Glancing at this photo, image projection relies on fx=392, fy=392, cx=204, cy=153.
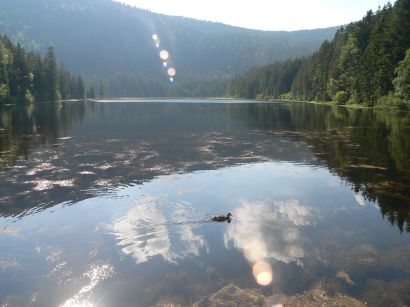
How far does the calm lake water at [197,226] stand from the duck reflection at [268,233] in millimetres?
81

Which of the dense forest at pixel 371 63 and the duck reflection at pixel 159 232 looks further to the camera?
the dense forest at pixel 371 63

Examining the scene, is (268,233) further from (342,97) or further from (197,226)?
(342,97)

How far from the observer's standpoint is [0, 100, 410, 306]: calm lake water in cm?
1355

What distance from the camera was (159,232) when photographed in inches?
709

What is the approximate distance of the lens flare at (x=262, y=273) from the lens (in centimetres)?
Result: 1376

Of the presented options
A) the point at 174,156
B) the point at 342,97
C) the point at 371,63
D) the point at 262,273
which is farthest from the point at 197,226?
the point at 342,97

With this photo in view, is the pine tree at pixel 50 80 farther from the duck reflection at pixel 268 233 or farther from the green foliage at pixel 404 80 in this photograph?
the duck reflection at pixel 268 233

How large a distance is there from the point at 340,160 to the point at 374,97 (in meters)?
71.7

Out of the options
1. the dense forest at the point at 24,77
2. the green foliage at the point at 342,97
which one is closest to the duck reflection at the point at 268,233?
the green foliage at the point at 342,97

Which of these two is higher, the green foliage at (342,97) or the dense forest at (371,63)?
the dense forest at (371,63)

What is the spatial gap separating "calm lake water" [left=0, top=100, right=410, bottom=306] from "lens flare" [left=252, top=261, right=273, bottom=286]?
4cm

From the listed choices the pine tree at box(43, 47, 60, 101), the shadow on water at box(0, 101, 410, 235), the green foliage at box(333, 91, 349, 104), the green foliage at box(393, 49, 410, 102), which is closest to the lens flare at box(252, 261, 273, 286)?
the shadow on water at box(0, 101, 410, 235)

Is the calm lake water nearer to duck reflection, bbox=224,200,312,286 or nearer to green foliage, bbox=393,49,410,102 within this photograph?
duck reflection, bbox=224,200,312,286

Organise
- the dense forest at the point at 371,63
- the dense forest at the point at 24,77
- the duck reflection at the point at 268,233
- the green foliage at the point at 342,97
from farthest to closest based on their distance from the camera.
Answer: the dense forest at the point at 24,77 < the green foliage at the point at 342,97 < the dense forest at the point at 371,63 < the duck reflection at the point at 268,233
